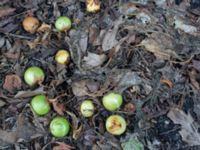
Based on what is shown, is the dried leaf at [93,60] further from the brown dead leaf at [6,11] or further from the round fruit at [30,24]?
the brown dead leaf at [6,11]

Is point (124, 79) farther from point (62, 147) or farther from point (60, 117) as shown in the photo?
point (62, 147)

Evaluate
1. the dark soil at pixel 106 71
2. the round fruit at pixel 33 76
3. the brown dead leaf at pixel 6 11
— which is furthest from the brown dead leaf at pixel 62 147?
the brown dead leaf at pixel 6 11

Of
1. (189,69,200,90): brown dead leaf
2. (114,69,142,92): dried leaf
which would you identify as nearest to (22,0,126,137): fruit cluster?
(114,69,142,92): dried leaf

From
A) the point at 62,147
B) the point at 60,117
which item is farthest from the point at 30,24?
the point at 62,147

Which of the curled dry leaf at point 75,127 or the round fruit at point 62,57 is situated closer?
the curled dry leaf at point 75,127

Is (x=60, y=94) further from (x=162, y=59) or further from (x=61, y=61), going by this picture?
(x=162, y=59)

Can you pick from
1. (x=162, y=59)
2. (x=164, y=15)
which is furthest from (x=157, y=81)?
(x=164, y=15)
